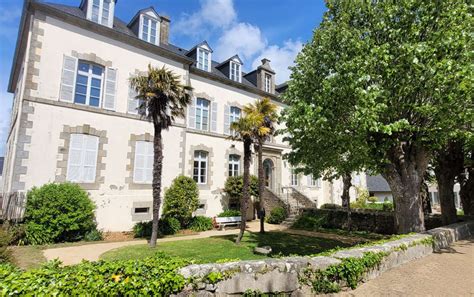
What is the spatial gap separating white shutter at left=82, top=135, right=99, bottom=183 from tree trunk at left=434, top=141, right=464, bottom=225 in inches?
600

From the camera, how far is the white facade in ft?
36.0

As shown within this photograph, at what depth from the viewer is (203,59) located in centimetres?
1764

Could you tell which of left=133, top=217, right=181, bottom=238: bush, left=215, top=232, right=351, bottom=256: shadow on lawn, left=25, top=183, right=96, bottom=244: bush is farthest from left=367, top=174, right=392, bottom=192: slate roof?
left=25, top=183, right=96, bottom=244: bush

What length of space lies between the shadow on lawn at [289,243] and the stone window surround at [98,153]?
6.25 meters

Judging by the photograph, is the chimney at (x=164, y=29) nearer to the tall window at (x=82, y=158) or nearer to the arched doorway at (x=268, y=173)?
the tall window at (x=82, y=158)

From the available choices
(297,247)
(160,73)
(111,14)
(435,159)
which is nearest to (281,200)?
(297,247)

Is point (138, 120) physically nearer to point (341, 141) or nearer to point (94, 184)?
point (94, 184)

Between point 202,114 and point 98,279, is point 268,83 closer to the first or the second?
point 202,114

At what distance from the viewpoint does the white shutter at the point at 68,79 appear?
11756 mm

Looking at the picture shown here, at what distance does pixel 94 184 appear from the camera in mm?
12000

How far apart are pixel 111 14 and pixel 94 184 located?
338 inches

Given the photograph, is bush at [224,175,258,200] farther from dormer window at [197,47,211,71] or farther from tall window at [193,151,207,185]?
dormer window at [197,47,211,71]

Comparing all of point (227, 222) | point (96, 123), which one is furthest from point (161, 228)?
point (96, 123)

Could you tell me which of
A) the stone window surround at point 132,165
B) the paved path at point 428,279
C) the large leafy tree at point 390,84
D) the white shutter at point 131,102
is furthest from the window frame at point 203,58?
the paved path at point 428,279
